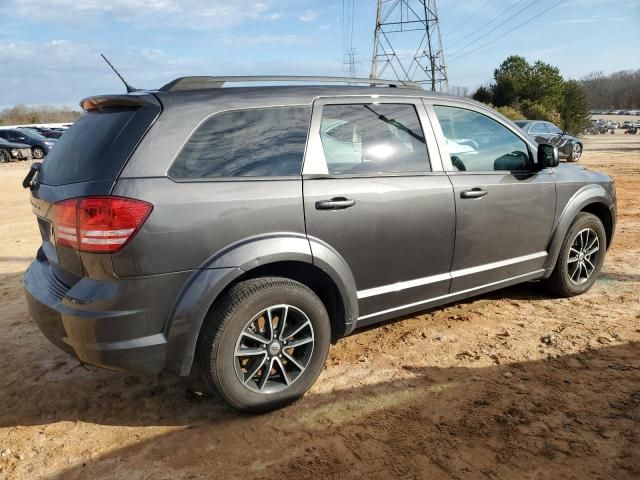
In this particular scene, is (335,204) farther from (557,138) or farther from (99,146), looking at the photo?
(557,138)

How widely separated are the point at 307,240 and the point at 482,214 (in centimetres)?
148

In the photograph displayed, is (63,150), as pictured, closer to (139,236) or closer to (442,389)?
(139,236)

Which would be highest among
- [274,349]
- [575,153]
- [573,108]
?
[573,108]

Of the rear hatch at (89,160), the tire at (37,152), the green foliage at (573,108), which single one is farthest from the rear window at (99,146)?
the green foliage at (573,108)

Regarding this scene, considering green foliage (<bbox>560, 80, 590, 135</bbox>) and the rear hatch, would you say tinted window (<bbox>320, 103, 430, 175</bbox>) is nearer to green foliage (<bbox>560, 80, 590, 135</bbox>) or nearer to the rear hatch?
the rear hatch

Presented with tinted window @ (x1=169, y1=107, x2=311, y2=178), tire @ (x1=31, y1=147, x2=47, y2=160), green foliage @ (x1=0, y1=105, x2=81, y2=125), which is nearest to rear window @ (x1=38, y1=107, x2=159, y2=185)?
tinted window @ (x1=169, y1=107, x2=311, y2=178)

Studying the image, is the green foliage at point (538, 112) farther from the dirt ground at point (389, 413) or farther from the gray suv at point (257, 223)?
the gray suv at point (257, 223)

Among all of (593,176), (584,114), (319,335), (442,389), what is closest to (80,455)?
(319,335)

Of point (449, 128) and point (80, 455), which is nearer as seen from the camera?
point (80, 455)

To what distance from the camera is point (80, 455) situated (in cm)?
274

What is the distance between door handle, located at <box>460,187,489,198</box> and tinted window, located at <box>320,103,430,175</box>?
0.34 m

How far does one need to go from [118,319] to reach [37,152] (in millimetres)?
26675

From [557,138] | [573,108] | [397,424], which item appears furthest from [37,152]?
[573,108]

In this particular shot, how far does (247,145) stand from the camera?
2949 millimetres
